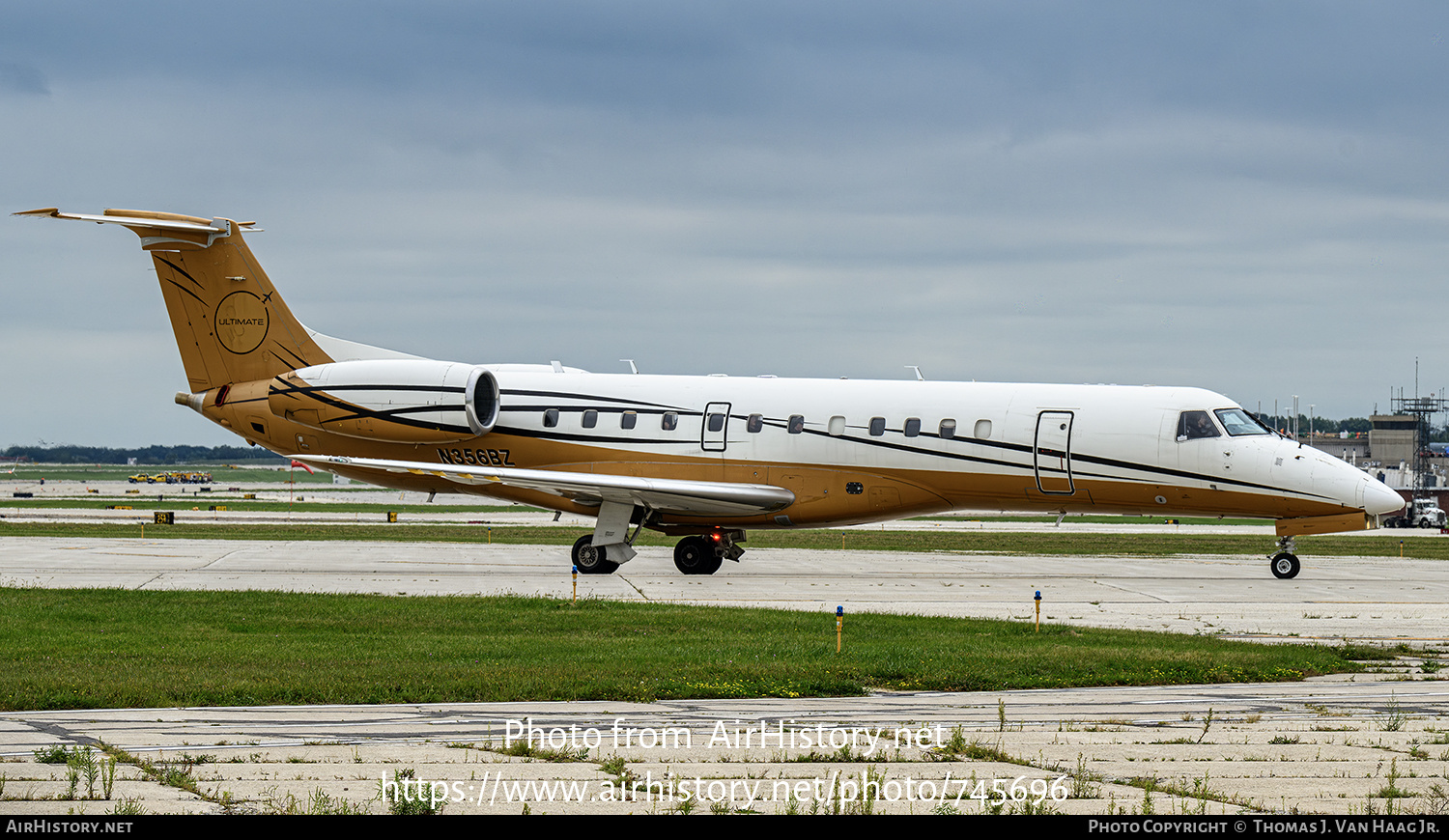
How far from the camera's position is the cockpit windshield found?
91.0ft

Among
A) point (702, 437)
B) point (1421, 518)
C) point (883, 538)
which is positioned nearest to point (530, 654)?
point (702, 437)

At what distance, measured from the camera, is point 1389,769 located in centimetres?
969

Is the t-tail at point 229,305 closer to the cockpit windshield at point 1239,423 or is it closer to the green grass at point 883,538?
the green grass at point 883,538

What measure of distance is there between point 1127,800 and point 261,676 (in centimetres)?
953

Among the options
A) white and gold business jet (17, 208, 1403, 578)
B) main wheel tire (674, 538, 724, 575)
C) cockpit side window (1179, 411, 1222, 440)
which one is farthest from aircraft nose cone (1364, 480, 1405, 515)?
main wheel tire (674, 538, 724, 575)

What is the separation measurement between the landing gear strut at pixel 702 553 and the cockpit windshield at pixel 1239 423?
36.3 ft

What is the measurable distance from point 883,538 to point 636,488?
2250 cm

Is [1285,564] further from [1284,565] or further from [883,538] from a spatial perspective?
[883,538]

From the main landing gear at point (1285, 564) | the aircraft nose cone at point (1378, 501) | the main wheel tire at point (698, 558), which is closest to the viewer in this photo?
the aircraft nose cone at point (1378, 501)

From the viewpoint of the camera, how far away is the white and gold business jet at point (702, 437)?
27688 mm

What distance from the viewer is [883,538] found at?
165 ft

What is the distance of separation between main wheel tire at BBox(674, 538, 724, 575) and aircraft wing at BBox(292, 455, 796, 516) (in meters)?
1.65

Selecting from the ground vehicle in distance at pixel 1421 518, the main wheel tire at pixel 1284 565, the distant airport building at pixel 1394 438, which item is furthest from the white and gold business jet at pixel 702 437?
the distant airport building at pixel 1394 438
